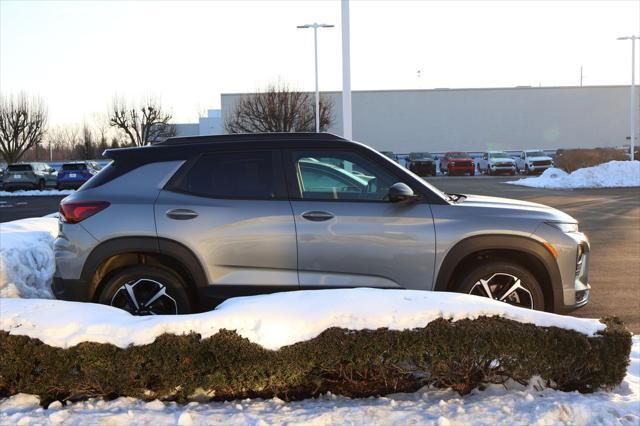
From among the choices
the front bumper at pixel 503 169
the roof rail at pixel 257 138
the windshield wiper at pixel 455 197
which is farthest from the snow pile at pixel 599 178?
the roof rail at pixel 257 138

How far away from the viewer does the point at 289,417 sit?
3.51 m

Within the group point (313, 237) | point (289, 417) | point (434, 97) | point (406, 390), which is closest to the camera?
point (289, 417)

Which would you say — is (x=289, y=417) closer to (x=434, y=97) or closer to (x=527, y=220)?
(x=527, y=220)

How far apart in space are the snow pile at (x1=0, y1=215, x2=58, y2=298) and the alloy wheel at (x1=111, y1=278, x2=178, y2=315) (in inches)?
90.6

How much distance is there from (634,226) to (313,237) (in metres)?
11.4

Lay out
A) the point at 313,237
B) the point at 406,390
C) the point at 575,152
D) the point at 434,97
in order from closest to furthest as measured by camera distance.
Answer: the point at 406,390
the point at 313,237
the point at 575,152
the point at 434,97

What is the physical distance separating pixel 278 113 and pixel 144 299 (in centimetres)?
3404

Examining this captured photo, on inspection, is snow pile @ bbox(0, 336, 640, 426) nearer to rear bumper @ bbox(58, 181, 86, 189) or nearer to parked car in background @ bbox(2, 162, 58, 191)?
rear bumper @ bbox(58, 181, 86, 189)

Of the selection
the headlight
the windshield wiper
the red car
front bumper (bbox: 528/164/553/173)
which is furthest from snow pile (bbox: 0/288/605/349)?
front bumper (bbox: 528/164/553/173)

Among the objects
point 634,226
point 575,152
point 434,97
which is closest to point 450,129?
point 434,97

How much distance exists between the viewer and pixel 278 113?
3800 centimetres

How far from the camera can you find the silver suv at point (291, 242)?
4.64 m

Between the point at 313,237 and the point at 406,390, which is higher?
the point at 313,237

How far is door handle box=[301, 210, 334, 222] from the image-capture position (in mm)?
4660
